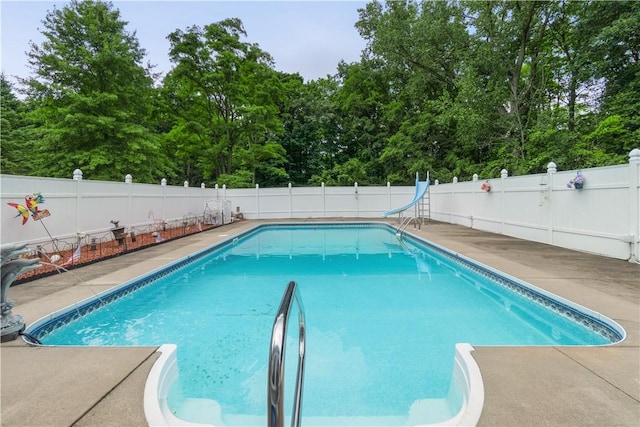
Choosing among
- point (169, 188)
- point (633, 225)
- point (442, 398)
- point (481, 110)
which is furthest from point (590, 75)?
point (169, 188)

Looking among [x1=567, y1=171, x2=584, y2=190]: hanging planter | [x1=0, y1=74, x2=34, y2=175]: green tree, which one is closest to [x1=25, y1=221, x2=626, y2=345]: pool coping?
[x1=567, y1=171, x2=584, y2=190]: hanging planter

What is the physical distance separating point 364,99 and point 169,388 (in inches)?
854

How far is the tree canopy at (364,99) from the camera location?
1234 cm

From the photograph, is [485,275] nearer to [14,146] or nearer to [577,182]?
[577,182]

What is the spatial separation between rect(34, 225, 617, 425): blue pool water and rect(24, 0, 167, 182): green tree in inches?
379

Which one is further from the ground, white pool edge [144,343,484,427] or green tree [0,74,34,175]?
green tree [0,74,34,175]

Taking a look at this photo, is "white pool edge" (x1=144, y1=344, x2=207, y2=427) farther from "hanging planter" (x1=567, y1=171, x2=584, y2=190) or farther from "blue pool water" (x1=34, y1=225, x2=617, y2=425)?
"hanging planter" (x1=567, y1=171, x2=584, y2=190)

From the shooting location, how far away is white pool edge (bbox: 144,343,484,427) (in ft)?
5.65

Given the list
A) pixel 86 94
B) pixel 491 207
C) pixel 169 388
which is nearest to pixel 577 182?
pixel 491 207

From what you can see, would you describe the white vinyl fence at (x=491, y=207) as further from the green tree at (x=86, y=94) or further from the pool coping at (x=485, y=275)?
the green tree at (x=86, y=94)

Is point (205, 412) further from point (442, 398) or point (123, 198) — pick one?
point (123, 198)

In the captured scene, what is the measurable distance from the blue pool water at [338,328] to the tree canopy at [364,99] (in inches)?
356

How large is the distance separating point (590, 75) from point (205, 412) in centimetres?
1627

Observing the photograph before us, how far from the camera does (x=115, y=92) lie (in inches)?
558
